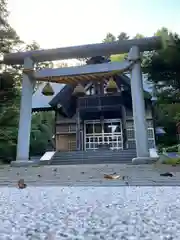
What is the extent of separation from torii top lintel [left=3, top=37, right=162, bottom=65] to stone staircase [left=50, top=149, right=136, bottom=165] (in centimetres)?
473

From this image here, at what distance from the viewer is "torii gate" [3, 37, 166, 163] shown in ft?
33.2

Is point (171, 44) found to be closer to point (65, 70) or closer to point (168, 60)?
point (168, 60)

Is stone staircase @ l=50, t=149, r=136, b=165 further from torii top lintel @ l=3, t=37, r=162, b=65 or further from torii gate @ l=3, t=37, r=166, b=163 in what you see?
torii top lintel @ l=3, t=37, r=162, b=65

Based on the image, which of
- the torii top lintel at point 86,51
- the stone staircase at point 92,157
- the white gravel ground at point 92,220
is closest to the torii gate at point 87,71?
the torii top lintel at point 86,51

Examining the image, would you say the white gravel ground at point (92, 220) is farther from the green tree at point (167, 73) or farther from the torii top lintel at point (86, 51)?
the torii top lintel at point (86, 51)

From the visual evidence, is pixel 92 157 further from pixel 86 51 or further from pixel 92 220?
pixel 92 220

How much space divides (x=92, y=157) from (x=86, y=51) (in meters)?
5.01

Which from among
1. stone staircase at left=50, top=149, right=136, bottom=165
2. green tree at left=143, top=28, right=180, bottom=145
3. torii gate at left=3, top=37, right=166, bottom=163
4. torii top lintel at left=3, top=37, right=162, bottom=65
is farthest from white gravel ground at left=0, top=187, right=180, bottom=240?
stone staircase at left=50, top=149, right=136, bottom=165

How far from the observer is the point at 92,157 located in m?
12.5

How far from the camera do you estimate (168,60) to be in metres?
8.26

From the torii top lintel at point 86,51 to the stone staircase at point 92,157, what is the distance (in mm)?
4726

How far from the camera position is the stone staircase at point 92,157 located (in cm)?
1202

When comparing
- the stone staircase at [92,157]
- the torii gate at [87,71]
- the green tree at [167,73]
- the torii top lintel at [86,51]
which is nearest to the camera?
the green tree at [167,73]

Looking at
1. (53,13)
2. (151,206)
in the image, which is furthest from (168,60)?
(151,206)
